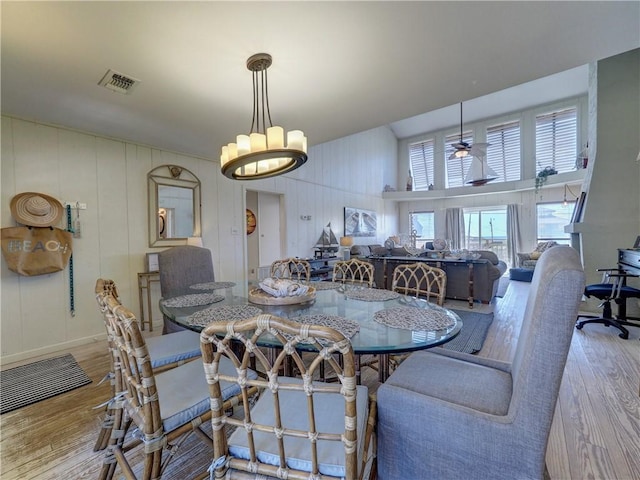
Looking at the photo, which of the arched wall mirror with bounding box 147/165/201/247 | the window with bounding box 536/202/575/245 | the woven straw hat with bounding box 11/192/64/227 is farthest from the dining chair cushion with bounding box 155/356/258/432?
the window with bounding box 536/202/575/245

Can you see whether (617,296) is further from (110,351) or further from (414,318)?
(110,351)

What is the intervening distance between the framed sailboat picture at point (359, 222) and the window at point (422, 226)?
226cm

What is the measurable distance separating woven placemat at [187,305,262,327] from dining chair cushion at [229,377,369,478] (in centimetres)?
51

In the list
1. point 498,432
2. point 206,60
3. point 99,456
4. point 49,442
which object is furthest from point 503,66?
point 49,442

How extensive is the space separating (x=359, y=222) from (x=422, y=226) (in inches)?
139

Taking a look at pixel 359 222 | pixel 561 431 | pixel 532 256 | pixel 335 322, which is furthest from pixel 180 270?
pixel 532 256

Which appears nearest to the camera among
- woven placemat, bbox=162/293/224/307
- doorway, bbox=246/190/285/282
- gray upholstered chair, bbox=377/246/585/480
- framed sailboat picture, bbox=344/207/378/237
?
gray upholstered chair, bbox=377/246/585/480

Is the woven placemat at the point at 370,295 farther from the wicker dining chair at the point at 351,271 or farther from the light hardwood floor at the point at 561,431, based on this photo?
the light hardwood floor at the point at 561,431

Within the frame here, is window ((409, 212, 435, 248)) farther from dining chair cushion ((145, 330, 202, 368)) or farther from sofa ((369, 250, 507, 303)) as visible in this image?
dining chair cushion ((145, 330, 202, 368))

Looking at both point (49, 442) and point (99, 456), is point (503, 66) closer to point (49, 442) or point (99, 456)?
point (99, 456)

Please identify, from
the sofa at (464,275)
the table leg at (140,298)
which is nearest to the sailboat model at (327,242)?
the sofa at (464,275)

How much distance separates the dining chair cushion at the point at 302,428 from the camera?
0.81m

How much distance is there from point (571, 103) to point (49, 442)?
11460mm

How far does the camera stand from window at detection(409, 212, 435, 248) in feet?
33.3
